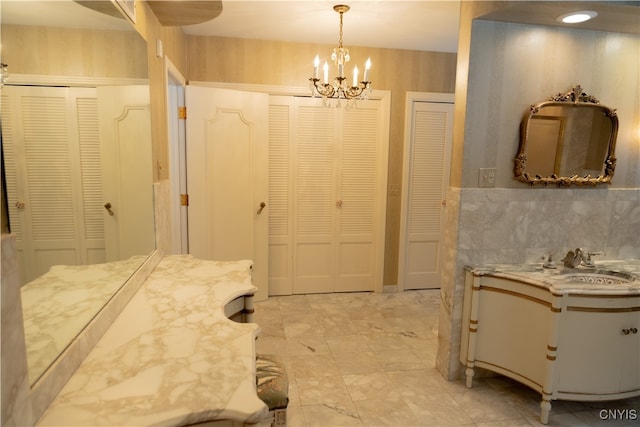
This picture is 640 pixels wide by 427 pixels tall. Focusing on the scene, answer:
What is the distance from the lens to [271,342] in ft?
9.65

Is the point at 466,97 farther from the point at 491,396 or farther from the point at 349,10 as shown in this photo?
the point at 491,396

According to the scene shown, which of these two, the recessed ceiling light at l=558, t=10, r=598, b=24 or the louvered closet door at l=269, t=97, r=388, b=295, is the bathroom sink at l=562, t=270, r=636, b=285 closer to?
the recessed ceiling light at l=558, t=10, r=598, b=24

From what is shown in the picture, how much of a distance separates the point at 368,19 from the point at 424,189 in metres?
1.81

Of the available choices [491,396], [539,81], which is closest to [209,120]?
[539,81]

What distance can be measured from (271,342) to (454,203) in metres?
1.73

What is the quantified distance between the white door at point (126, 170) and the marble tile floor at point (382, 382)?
1321mm

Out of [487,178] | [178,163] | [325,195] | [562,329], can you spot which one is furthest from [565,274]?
[178,163]

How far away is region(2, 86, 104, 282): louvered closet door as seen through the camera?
0.82 metres

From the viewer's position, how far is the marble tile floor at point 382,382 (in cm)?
211

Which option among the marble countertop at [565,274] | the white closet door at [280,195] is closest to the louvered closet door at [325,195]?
the white closet door at [280,195]

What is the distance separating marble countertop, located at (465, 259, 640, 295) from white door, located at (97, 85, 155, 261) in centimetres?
188

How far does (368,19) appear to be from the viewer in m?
2.95

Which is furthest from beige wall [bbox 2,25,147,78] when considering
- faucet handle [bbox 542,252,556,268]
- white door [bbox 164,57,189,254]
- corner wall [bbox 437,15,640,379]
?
faucet handle [bbox 542,252,556,268]

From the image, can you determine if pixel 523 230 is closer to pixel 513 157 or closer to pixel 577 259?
pixel 577 259
